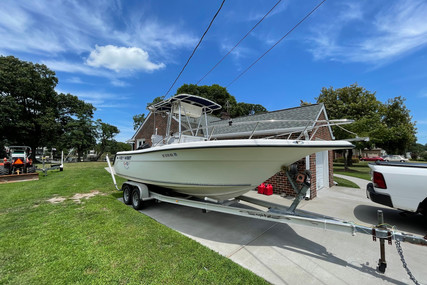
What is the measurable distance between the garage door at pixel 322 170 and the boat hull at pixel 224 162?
518cm

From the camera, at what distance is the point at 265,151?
2.92 m

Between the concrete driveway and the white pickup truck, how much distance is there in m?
0.70

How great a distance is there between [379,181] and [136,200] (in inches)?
233

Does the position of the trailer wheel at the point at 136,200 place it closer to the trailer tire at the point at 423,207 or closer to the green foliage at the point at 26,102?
the trailer tire at the point at 423,207

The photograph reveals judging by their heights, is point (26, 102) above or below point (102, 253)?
above

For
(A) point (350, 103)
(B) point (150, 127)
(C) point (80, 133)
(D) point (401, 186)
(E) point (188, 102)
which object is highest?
(A) point (350, 103)

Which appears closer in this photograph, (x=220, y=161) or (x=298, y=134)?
(x=220, y=161)

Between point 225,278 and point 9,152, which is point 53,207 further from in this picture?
point 9,152

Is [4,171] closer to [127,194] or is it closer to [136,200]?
[127,194]

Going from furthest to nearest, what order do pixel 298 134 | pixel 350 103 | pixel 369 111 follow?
pixel 350 103
pixel 369 111
pixel 298 134

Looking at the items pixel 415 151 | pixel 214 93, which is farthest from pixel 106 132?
pixel 415 151

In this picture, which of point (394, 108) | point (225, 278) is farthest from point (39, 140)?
point (394, 108)

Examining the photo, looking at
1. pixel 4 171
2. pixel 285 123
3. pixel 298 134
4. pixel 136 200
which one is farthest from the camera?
pixel 4 171

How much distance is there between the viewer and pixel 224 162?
10.8 ft
